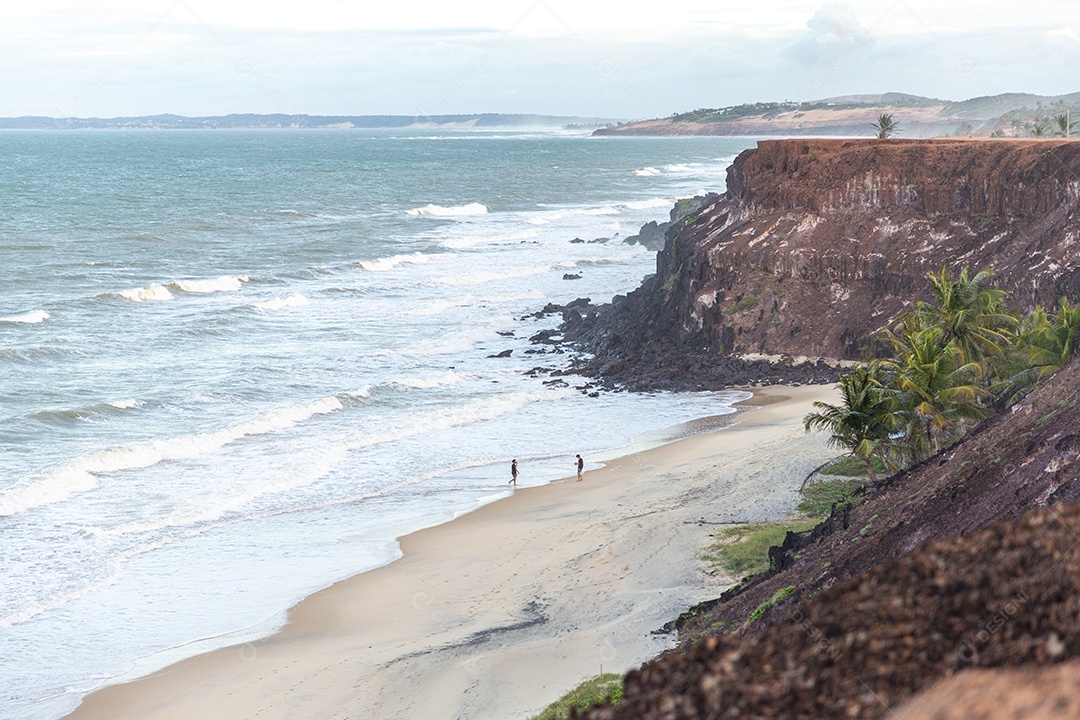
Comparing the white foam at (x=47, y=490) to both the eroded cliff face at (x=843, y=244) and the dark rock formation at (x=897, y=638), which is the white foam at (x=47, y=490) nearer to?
the eroded cliff face at (x=843, y=244)

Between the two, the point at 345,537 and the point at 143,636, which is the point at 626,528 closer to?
the point at 345,537

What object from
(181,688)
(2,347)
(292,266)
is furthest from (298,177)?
(181,688)

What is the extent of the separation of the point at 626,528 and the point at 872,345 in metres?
22.3

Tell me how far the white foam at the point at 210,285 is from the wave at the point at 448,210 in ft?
151

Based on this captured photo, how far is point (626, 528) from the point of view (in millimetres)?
27969

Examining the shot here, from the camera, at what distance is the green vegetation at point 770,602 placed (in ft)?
58.7

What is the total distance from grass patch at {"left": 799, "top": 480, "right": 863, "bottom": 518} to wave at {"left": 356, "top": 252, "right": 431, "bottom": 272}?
175 ft

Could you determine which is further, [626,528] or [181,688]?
[626,528]

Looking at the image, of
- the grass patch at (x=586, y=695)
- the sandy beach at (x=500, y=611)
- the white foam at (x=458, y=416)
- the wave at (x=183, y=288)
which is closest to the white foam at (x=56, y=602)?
the sandy beach at (x=500, y=611)

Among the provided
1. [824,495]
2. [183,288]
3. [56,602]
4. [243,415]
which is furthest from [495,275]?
[56,602]

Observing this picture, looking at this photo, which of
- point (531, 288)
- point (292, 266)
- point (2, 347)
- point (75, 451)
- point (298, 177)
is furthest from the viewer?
point (298, 177)

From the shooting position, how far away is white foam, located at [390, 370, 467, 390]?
45781mm

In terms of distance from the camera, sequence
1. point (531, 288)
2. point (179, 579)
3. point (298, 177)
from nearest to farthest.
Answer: point (179, 579) → point (531, 288) → point (298, 177)

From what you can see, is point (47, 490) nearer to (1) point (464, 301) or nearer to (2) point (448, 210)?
(1) point (464, 301)
